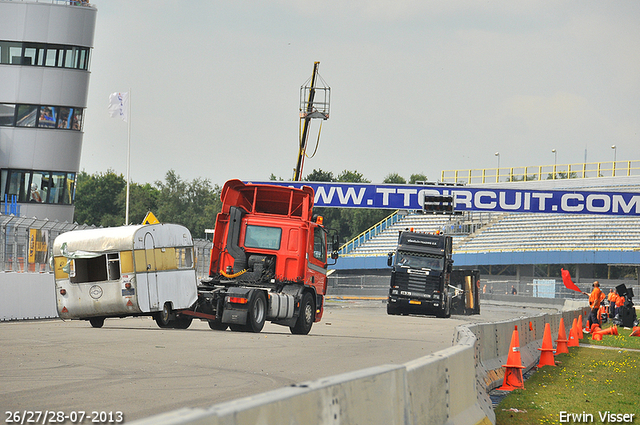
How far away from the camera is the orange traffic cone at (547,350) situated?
49.1ft

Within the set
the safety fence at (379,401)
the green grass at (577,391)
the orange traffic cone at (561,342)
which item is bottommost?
the green grass at (577,391)

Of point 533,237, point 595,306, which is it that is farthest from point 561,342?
point 533,237

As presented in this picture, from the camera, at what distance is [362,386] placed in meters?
5.15

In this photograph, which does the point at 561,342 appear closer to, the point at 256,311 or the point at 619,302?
the point at 256,311

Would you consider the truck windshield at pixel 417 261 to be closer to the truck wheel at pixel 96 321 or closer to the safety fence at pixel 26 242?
the safety fence at pixel 26 242

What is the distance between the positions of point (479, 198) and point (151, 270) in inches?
1253

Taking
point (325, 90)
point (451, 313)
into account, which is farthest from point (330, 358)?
point (325, 90)

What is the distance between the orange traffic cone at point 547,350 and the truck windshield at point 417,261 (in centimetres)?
2192

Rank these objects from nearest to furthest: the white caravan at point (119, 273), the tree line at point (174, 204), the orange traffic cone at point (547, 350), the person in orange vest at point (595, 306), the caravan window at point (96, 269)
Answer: the orange traffic cone at point (547, 350) < the white caravan at point (119, 273) < the caravan window at point (96, 269) < the person in orange vest at point (595, 306) < the tree line at point (174, 204)

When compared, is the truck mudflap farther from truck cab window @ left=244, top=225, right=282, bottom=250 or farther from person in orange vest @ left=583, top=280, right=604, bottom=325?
truck cab window @ left=244, top=225, right=282, bottom=250

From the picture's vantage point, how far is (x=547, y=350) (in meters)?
15.1

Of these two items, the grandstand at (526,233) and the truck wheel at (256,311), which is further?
the grandstand at (526,233)

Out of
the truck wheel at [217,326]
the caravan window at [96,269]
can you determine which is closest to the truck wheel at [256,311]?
the truck wheel at [217,326]

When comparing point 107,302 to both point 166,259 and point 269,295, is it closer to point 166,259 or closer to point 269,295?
point 166,259
